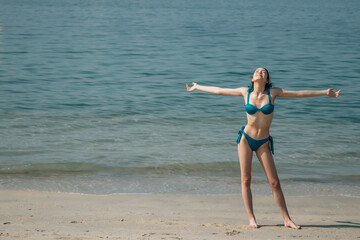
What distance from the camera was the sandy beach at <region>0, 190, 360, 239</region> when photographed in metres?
6.20

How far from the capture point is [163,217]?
7.05 m

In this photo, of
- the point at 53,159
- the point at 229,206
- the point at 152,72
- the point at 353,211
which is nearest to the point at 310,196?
the point at 353,211

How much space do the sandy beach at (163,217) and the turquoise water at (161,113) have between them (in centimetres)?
74

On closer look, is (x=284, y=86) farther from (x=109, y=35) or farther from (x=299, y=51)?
(x=109, y=35)

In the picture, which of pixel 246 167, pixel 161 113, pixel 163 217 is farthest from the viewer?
pixel 161 113

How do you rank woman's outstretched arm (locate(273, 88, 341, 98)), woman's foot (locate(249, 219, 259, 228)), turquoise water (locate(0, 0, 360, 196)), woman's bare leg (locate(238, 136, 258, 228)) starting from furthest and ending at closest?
turquoise water (locate(0, 0, 360, 196)), woman's foot (locate(249, 219, 259, 228)), woman's bare leg (locate(238, 136, 258, 228)), woman's outstretched arm (locate(273, 88, 341, 98))

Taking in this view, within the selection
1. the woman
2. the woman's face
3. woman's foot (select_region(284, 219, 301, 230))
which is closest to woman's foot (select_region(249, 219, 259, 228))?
the woman

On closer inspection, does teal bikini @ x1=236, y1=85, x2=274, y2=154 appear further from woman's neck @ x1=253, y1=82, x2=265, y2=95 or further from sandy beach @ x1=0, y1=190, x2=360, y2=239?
sandy beach @ x1=0, y1=190, x2=360, y2=239

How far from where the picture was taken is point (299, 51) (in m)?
32.2

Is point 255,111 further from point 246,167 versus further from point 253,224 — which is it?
point 253,224

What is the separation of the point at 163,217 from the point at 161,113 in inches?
363

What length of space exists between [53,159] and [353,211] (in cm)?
564

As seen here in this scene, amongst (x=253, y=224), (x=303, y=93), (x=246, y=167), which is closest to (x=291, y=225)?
(x=253, y=224)

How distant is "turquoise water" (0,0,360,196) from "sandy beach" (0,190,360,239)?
745 mm
